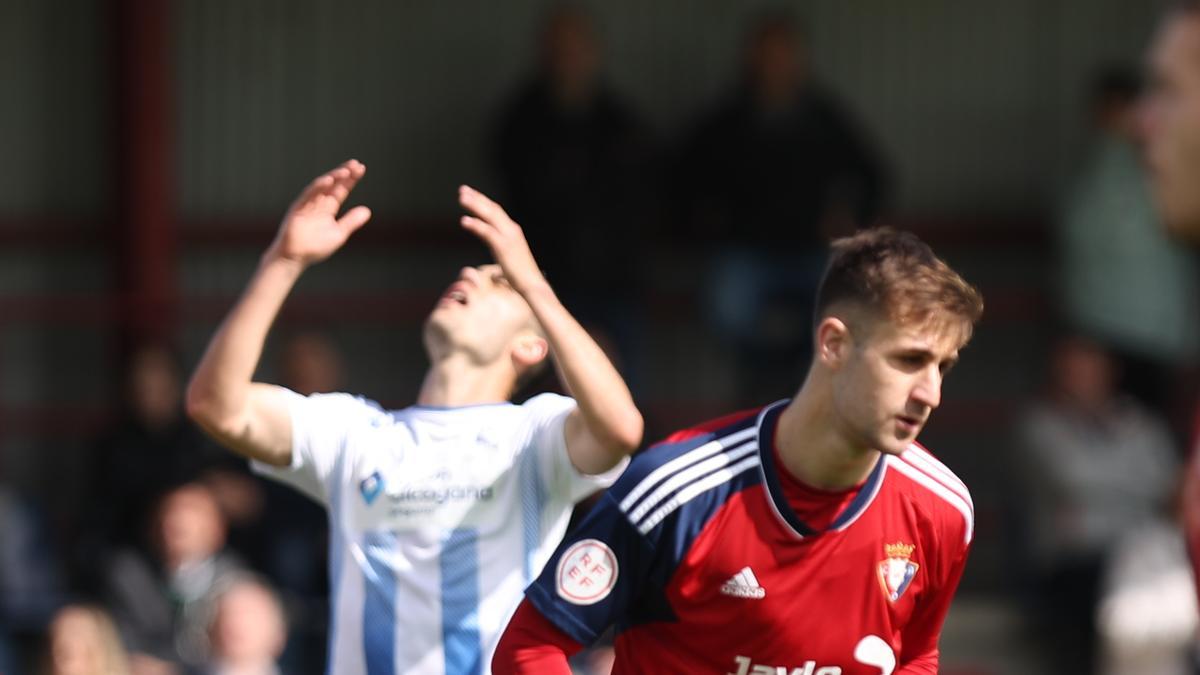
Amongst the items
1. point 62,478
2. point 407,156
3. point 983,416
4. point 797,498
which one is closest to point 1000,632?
point 983,416

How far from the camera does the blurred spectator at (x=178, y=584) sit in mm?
7965

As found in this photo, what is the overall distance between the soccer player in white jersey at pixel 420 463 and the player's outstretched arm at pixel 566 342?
0.23 feet

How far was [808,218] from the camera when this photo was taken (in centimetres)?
923

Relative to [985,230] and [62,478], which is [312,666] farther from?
[985,230]

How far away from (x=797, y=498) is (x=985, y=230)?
23.4ft

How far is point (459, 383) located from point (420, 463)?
0.23 m

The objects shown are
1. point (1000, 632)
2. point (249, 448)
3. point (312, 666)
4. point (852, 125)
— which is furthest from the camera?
point (852, 125)

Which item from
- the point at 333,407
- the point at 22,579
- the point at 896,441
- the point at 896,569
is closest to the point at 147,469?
the point at 22,579

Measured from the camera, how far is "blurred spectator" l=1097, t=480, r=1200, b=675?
28.3 ft

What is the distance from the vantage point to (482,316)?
459 centimetres

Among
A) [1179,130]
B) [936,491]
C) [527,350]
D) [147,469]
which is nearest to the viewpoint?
[1179,130]

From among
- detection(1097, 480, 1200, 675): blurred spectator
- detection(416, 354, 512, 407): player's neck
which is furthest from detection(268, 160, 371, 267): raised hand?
detection(1097, 480, 1200, 675): blurred spectator

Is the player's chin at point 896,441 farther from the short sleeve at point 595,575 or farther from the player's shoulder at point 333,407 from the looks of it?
the player's shoulder at point 333,407

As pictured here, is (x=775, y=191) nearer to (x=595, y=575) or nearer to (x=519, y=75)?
(x=519, y=75)
